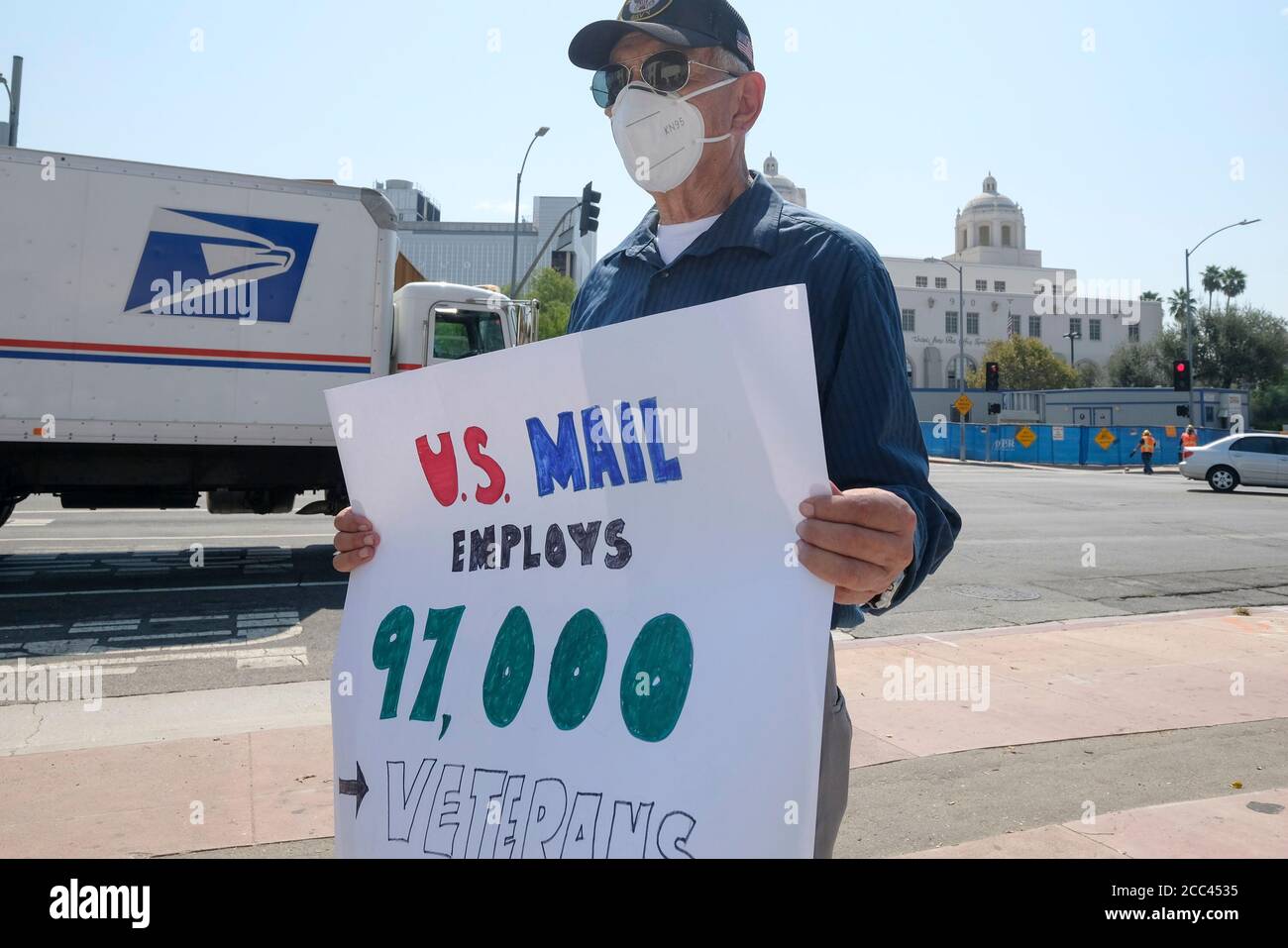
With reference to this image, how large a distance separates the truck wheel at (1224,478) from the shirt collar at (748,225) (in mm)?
26431

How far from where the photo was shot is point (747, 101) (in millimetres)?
2051

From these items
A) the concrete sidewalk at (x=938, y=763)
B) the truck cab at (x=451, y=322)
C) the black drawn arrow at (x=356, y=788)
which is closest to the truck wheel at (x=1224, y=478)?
the truck cab at (x=451, y=322)

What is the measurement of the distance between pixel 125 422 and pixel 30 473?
1198mm

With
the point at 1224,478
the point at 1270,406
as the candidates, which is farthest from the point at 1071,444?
the point at 1270,406

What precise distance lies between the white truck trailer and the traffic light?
35.8 feet

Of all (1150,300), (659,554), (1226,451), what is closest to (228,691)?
(659,554)

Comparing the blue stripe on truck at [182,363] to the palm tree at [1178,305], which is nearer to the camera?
the blue stripe on truck at [182,363]

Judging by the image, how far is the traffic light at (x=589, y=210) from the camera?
72.9 ft

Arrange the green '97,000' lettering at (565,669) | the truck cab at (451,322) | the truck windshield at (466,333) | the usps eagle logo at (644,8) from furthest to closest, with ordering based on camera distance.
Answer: the truck windshield at (466,333), the truck cab at (451,322), the usps eagle logo at (644,8), the green '97,000' lettering at (565,669)

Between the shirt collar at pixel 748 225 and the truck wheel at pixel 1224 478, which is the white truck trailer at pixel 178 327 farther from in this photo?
the truck wheel at pixel 1224 478

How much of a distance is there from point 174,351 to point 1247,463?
78.4 feet

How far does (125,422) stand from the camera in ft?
34.9

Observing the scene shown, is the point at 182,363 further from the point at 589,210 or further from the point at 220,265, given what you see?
the point at 589,210
